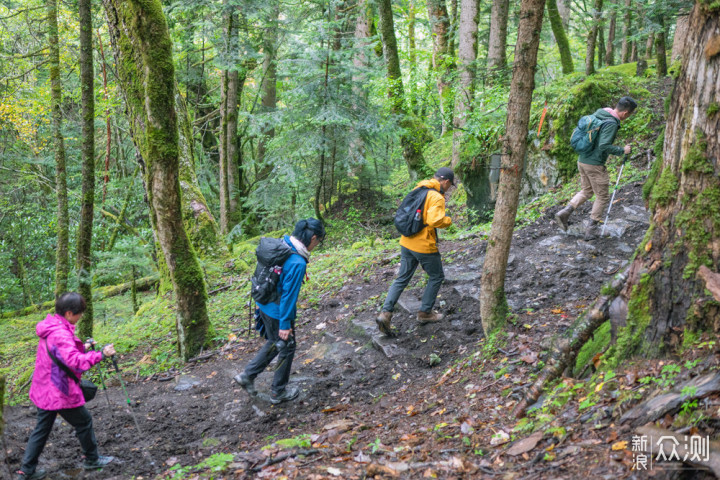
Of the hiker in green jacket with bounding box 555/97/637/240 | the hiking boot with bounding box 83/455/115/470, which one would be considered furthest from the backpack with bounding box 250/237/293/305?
the hiker in green jacket with bounding box 555/97/637/240

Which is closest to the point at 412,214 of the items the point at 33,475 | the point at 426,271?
the point at 426,271

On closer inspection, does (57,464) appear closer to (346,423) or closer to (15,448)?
(15,448)

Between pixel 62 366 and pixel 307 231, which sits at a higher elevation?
pixel 307 231

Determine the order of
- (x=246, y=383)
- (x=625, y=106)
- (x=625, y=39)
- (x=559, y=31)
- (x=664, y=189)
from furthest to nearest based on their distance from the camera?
(x=625, y=39) → (x=559, y=31) → (x=625, y=106) → (x=246, y=383) → (x=664, y=189)

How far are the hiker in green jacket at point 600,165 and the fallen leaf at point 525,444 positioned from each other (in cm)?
542

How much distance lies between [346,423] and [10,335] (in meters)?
13.6

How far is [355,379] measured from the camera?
6285 mm

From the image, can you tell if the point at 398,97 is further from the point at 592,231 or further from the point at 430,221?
the point at 430,221

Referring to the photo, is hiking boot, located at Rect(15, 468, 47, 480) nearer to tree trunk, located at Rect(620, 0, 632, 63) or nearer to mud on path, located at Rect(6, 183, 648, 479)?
mud on path, located at Rect(6, 183, 648, 479)

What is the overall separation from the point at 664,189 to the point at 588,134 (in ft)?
14.7

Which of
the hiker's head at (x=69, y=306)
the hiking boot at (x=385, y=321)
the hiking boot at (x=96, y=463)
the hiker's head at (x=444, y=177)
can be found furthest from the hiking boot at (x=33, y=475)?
the hiker's head at (x=444, y=177)

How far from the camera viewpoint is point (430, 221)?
6.18m

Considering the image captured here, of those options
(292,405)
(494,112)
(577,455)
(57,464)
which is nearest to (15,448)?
(57,464)

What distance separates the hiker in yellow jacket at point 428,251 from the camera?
619cm
